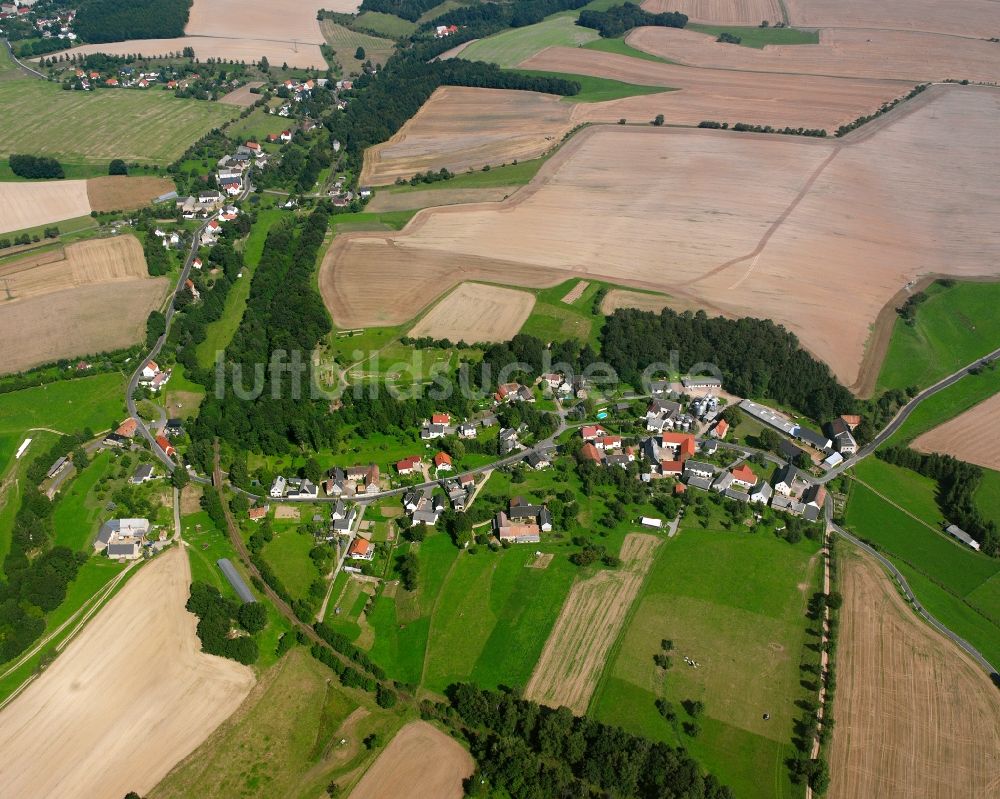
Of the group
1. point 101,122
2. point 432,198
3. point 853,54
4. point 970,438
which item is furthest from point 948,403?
point 101,122

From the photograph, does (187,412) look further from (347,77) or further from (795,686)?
(347,77)

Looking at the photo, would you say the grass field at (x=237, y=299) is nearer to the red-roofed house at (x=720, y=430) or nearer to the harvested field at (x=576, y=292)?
the harvested field at (x=576, y=292)

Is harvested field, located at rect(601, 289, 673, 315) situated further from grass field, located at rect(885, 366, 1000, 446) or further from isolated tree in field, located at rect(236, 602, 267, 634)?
isolated tree in field, located at rect(236, 602, 267, 634)

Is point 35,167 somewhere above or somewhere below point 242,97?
below

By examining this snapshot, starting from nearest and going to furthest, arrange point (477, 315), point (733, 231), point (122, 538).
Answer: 1. point (122, 538)
2. point (477, 315)
3. point (733, 231)

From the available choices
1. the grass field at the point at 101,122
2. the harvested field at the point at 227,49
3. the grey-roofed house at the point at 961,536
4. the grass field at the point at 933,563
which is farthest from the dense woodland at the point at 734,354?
the harvested field at the point at 227,49

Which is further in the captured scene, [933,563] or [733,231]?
[733,231]

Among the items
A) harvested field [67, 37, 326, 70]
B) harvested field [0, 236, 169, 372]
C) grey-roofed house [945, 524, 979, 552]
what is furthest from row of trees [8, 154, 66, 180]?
grey-roofed house [945, 524, 979, 552]

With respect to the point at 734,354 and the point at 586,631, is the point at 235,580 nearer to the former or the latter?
the point at 586,631
